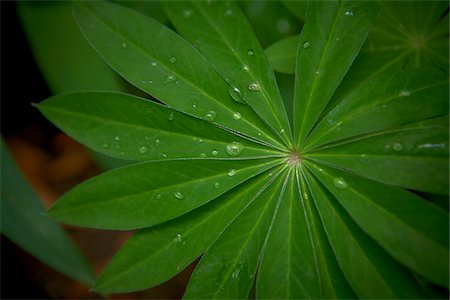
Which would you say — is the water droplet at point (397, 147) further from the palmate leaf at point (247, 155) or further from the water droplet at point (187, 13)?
the water droplet at point (187, 13)

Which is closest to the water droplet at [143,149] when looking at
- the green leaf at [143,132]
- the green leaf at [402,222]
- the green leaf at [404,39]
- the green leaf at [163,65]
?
the green leaf at [143,132]

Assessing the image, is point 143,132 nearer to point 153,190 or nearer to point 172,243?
point 153,190

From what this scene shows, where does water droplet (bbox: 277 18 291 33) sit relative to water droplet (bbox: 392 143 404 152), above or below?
above

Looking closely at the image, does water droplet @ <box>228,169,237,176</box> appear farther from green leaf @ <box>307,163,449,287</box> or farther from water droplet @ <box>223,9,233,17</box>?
water droplet @ <box>223,9,233,17</box>

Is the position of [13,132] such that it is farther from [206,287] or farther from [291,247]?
[291,247]

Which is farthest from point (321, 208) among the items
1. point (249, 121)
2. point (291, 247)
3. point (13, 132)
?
point (13, 132)

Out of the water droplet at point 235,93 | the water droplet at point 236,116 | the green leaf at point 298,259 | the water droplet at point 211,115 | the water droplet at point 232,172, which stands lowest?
the green leaf at point 298,259

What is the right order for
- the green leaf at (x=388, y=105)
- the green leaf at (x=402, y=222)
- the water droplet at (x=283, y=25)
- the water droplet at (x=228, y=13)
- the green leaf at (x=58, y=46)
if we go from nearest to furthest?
the green leaf at (x=402, y=222), the green leaf at (x=388, y=105), the water droplet at (x=228, y=13), the water droplet at (x=283, y=25), the green leaf at (x=58, y=46)

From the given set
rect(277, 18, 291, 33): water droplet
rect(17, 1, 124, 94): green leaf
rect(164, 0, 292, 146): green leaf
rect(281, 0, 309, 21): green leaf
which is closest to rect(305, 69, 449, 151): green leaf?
rect(164, 0, 292, 146): green leaf
